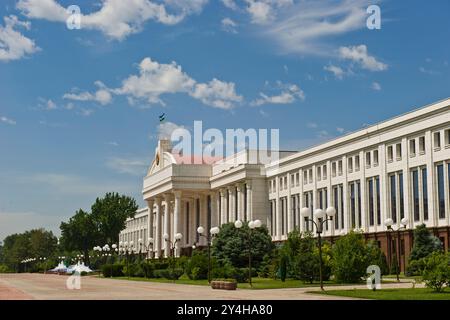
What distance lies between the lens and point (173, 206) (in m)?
102

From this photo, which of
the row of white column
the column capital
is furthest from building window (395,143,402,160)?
the column capital

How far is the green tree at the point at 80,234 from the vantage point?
126062 millimetres

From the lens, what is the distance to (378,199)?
56.7 metres

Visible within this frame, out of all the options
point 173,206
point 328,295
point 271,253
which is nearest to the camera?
point 328,295

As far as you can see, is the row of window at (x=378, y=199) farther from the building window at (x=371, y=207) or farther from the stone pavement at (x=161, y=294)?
the stone pavement at (x=161, y=294)

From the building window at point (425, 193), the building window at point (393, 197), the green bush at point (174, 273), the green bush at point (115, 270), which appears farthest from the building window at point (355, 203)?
the green bush at point (115, 270)

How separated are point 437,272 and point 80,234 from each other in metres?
107

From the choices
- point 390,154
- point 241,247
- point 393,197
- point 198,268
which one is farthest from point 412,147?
point 198,268

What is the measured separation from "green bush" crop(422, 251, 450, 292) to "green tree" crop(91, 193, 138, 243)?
101 metres

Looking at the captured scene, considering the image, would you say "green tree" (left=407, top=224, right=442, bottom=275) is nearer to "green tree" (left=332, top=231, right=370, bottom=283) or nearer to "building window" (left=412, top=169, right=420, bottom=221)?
"building window" (left=412, top=169, right=420, bottom=221)

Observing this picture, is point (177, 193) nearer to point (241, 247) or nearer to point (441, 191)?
point (241, 247)

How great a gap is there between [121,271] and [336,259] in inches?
1427

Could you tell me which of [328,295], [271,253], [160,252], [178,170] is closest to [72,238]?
[160,252]

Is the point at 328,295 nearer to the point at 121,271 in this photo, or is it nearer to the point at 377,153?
the point at 377,153
